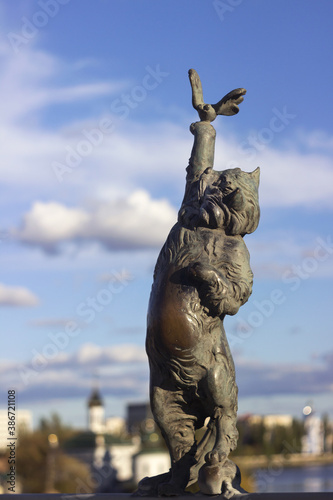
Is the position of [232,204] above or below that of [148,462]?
above

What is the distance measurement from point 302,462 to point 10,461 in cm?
8812

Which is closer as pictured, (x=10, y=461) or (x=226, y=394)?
(x=226, y=394)

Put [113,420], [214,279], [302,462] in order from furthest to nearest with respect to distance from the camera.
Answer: [113,420] < [302,462] < [214,279]

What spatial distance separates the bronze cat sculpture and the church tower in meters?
67.6

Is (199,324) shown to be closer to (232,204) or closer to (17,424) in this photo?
(232,204)

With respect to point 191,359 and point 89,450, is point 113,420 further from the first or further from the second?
point 191,359

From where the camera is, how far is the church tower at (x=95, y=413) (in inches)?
2832

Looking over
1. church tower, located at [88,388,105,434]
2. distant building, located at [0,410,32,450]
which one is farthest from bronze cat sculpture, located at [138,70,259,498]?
church tower, located at [88,388,105,434]

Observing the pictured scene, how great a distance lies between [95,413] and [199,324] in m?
69.5

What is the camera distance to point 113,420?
102m

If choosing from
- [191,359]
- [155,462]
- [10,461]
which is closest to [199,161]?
[191,359]

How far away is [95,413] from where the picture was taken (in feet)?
237

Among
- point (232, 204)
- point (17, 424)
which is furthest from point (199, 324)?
point (17, 424)

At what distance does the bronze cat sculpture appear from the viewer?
462 cm
